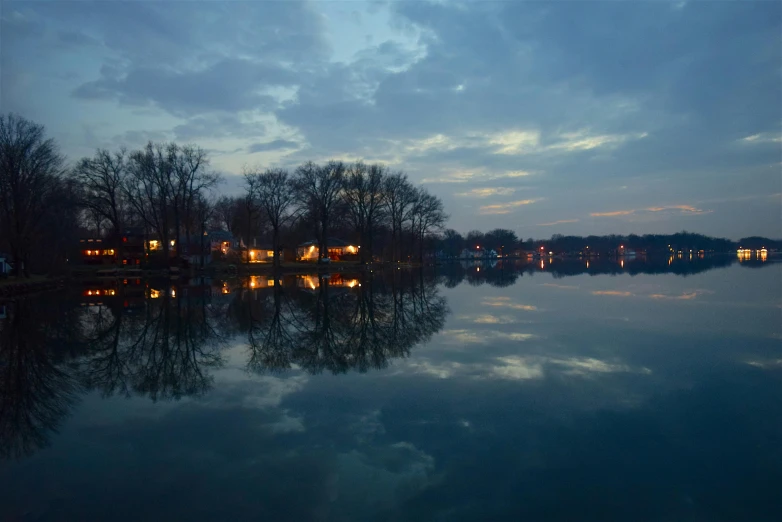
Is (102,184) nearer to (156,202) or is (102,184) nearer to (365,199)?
(156,202)

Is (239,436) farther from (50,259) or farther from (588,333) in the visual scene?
(50,259)

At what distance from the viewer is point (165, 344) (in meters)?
14.7

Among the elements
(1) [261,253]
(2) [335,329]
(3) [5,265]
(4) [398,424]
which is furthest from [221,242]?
(4) [398,424]

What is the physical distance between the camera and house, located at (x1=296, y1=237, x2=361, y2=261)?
87.9m

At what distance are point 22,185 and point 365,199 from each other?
41598mm

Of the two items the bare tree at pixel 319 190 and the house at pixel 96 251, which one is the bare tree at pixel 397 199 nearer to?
the bare tree at pixel 319 190

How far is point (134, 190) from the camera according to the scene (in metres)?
62.0

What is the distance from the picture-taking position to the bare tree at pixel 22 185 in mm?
41125

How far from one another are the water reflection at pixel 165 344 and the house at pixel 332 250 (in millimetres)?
61021

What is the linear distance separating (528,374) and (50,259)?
51561 mm

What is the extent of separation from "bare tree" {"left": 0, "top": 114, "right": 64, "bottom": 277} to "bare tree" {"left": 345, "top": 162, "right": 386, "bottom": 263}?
121 ft

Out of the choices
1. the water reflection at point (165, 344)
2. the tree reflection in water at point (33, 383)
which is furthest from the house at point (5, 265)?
the tree reflection in water at point (33, 383)

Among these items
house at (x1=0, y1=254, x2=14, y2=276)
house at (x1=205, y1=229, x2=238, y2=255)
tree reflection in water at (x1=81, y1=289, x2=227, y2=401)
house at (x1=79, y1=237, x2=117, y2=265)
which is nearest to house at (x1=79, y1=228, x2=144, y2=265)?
house at (x1=79, y1=237, x2=117, y2=265)

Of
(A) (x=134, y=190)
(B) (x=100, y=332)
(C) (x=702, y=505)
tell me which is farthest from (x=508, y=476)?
(A) (x=134, y=190)
